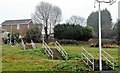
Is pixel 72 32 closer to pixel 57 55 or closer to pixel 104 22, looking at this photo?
pixel 104 22

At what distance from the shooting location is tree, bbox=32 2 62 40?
38.2 metres

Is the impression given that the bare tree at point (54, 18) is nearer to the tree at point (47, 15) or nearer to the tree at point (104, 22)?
the tree at point (47, 15)

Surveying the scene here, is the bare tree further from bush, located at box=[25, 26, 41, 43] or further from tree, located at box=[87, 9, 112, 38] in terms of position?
tree, located at box=[87, 9, 112, 38]

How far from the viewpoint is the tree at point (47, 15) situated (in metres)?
38.2

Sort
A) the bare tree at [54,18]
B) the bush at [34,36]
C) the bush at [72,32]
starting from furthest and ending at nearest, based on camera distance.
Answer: the bare tree at [54,18], the bush at [72,32], the bush at [34,36]

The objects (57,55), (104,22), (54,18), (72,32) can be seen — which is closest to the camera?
(57,55)

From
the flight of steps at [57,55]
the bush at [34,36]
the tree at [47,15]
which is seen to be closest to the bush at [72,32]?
the tree at [47,15]

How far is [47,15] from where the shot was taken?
1588 inches

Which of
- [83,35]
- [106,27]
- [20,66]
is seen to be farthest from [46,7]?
[20,66]

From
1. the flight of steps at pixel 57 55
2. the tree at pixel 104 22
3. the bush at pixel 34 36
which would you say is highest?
the tree at pixel 104 22

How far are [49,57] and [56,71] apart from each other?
6294 millimetres

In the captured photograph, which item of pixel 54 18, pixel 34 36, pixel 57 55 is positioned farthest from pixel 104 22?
pixel 57 55

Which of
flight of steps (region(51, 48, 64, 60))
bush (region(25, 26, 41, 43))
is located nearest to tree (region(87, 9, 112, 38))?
bush (region(25, 26, 41, 43))

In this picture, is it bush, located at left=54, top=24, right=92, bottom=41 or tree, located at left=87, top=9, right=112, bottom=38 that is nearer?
bush, located at left=54, top=24, right=92, bottom=41
